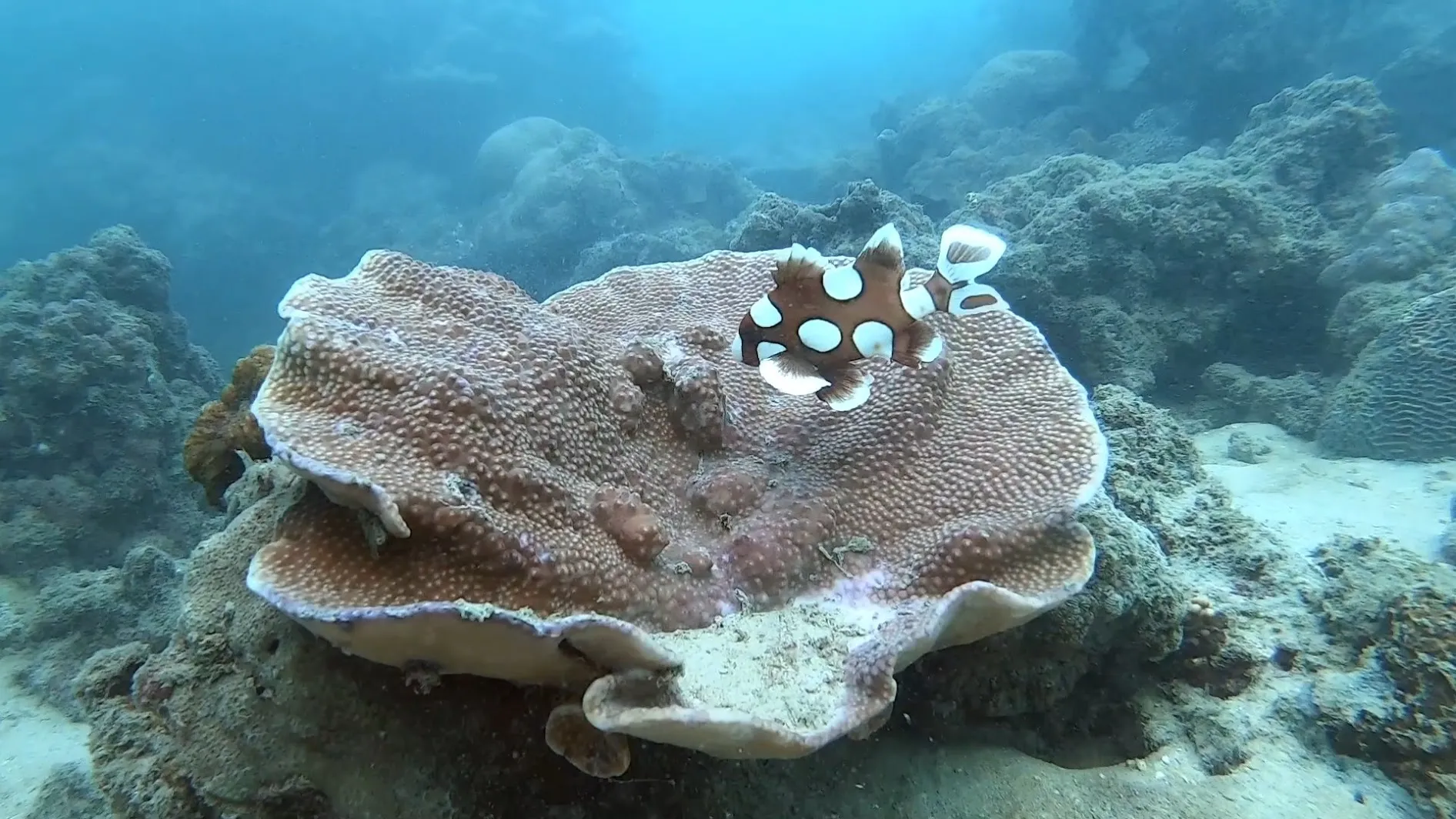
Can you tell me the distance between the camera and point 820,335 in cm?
220

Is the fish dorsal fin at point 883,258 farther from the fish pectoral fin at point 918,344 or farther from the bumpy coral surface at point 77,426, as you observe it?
the bumpy coral surface at point 77,426

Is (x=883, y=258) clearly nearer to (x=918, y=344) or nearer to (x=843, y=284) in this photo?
(x=843, y=284)

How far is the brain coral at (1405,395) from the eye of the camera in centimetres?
529

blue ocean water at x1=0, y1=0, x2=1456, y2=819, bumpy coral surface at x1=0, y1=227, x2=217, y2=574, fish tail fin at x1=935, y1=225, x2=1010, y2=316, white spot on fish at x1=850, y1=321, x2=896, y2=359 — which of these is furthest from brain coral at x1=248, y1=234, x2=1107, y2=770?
bumpy coral surface at x1=0, y1=227, x2=217, y2=574

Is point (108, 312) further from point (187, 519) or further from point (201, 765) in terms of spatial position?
point (201, 765)

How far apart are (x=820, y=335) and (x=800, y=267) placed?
0.21 metres

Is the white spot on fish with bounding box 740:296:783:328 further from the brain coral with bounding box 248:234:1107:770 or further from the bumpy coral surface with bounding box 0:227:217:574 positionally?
the bumpy coral surface with bounding box 0:227:217:574

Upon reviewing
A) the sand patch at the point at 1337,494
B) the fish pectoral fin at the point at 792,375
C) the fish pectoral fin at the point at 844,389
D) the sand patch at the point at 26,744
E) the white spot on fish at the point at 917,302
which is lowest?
the sand patch at the point at 26,744

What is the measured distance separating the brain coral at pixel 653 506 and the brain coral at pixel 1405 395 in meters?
4.52

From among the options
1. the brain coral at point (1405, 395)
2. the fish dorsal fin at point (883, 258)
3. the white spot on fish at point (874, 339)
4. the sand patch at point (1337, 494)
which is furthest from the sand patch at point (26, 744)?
the brain coral at point (1405, 395)

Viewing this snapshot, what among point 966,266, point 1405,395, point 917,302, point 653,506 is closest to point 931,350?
point 917,302

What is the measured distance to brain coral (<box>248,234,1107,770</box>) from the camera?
1.65m

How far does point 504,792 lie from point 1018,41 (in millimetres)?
37701

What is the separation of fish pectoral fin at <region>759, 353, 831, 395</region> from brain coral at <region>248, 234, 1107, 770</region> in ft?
1.35
